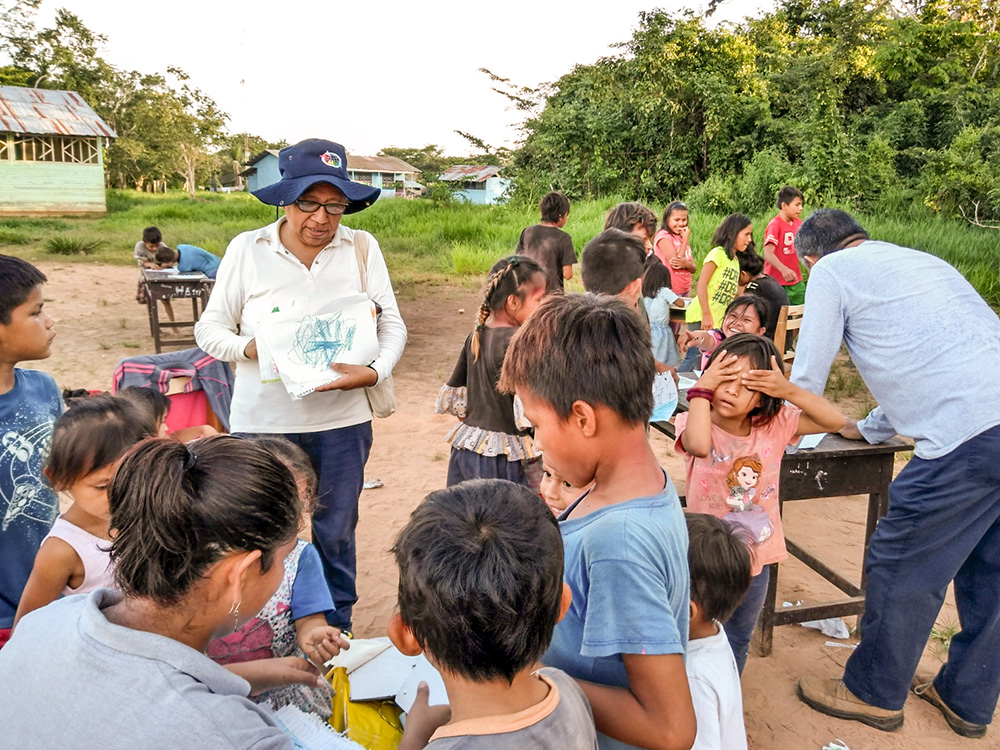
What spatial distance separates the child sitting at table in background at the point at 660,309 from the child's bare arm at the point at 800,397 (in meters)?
2.28

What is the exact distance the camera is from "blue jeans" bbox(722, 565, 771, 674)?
2586mm

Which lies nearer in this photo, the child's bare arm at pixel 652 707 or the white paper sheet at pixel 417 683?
the child's bare arm at pixel 652 707

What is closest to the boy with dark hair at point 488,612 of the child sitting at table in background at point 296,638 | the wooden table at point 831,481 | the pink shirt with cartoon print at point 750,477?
the child sitting at table in background at point 296,638

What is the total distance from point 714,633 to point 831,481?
1524 millimetres

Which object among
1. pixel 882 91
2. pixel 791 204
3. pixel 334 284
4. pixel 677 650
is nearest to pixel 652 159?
pixel 882 91

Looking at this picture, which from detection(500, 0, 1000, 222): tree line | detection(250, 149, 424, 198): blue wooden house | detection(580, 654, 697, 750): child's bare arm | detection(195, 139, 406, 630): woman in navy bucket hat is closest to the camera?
detection(580, 654, 697, 750): child's bare arm

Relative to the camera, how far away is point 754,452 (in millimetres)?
2504

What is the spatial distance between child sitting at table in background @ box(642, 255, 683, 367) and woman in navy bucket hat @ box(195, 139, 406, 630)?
247 centimetres

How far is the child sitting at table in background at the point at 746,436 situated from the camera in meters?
2.41

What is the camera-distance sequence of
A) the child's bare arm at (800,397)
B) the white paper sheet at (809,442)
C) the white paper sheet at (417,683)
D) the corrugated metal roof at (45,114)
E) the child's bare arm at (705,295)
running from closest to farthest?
the white paper sheet at (417,683) → the child's bare arm at (800,397) → the white paper sheet at (809,442) → the child's bare arm at (705,295) → the corrugated metal roof at (45,114)

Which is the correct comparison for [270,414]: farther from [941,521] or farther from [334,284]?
[941,521]

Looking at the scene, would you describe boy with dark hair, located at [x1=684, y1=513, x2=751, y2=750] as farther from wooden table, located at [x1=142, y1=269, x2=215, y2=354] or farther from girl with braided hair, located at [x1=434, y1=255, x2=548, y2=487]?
wooden table, located at [x1=142, y1=269, x2=215, y2=354]

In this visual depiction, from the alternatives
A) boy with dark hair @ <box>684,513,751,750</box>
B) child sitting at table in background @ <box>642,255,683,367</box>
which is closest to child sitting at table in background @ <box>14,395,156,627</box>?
boy with dark hair @ <box>684,513,751,750</box>

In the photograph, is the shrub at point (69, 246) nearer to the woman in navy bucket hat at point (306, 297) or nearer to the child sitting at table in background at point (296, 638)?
the woman in navy bucket hat at point (306, 297)
